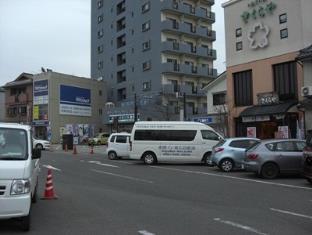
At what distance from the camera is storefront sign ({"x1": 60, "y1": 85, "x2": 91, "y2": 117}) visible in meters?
70.6

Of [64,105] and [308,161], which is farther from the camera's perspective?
[64,105]

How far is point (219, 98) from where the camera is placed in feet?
153

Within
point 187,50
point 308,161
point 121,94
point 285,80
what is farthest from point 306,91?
point 121,94

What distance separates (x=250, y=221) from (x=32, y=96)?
6616 centimetres

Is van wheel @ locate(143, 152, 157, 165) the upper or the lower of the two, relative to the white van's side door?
lower

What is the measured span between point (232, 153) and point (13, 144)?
1414cm

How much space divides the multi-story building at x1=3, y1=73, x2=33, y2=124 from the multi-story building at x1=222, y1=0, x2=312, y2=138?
1646 inches

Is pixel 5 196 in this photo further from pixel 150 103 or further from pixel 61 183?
pixel 150 103

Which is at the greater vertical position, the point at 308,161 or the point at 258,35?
the point at 258,35

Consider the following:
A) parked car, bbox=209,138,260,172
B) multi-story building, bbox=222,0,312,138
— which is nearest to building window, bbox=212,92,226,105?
multi-story building, bbox=222,0,312,138

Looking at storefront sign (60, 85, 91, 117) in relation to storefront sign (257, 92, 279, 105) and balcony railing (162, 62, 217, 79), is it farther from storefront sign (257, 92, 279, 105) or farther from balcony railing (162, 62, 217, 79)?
storefront sign (257, 92, 279, 105)

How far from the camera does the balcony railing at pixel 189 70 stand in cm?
6488

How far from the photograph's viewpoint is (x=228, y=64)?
38.5 metres

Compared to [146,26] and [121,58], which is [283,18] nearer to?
[146,26]
